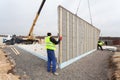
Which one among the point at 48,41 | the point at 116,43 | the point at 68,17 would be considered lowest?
the point at 116,43

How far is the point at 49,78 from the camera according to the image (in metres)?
9.43

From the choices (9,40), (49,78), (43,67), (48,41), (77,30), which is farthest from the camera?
(9,40)

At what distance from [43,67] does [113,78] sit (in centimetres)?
358

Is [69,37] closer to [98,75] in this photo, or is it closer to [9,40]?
[98,75]

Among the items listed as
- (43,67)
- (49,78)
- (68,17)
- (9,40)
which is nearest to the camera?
(49,78)

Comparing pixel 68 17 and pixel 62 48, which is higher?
pixel 68 17

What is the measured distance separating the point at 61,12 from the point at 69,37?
7.53ft

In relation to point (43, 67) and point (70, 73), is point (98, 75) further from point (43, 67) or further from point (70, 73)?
point (43, 67)

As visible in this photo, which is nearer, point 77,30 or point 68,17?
point 68,17

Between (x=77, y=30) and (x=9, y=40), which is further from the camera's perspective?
(x=9, y=40)

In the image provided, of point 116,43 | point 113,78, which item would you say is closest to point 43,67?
point 113,78

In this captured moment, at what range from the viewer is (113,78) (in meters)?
9.72

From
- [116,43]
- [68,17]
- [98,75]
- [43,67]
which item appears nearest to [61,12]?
[68,17]

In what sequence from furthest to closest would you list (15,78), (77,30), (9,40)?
(9,40), (77,30), (15,78)
